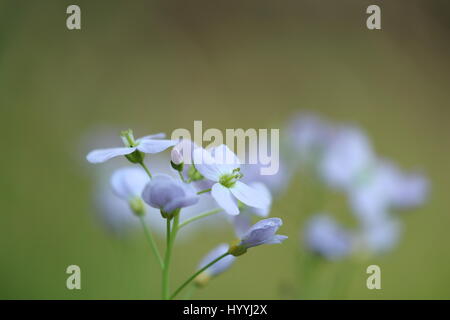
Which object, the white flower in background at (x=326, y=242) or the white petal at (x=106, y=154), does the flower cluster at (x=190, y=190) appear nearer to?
the white petal at (x=106, y=154)

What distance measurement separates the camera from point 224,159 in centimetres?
117

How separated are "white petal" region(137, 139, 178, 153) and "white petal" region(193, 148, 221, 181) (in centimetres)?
7

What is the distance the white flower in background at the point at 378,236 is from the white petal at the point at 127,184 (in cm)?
108

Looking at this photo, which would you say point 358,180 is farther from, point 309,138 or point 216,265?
point 216,265

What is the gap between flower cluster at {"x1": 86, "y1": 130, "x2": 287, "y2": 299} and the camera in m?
1.02

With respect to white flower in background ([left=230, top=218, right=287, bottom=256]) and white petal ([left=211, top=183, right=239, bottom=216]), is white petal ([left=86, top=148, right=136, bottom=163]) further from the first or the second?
white flower in background ([left=230, top=218, right=287, bottom=256])

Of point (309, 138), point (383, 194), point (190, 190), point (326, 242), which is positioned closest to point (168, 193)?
point (190, 190)

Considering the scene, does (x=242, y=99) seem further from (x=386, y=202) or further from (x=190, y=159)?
(x=190, y=159)

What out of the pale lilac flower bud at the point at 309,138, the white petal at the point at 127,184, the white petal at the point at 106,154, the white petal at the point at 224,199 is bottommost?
the white petal at the point at 224,199

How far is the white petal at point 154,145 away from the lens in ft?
3.44

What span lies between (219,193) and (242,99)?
11.6 feet

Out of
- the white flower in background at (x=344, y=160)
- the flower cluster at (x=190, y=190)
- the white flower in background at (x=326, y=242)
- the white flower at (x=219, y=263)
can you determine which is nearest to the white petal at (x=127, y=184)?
the flower cluster at (x=190, y=190)
